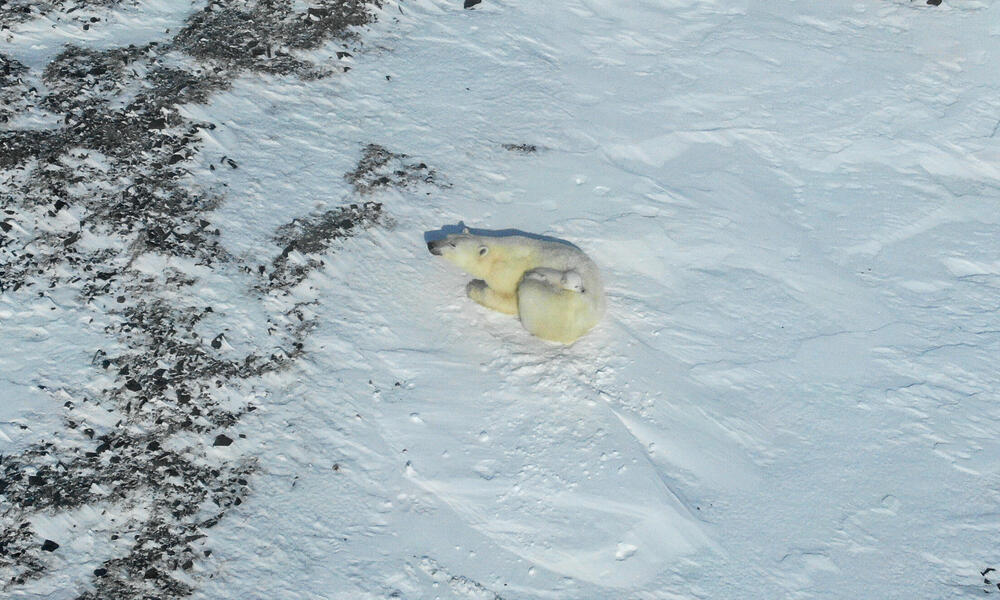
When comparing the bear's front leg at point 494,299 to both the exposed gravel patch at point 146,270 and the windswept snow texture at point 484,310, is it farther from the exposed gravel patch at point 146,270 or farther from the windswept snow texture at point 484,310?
the exposed gravel patch at point 146,270

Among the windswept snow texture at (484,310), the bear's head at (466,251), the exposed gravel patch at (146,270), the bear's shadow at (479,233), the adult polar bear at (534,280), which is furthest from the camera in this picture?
the bear's shadow at (479,233)


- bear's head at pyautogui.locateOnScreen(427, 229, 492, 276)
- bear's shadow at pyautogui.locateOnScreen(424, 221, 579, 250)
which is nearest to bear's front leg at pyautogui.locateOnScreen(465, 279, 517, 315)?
bear's head at pyautogui.locateOnScreen(427, 229, 492, 276)

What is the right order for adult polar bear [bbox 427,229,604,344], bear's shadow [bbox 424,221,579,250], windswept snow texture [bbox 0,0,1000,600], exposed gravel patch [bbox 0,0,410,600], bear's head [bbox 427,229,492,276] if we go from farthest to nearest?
bear's shadow [bbox 424,221,579,250] → bear's head [bbox 427,229,492,276] → adult polar bear [bbox 427,229,604,344] → windswept snow texture [bbox 0,0,1000,600] → exposed gravel patch [bbox 0,0,410,600]

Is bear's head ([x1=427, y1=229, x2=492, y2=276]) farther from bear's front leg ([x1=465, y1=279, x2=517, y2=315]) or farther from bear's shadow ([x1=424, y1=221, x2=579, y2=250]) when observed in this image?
bear's shadow ([x1=424, y1=221, x2=579, y2=250])

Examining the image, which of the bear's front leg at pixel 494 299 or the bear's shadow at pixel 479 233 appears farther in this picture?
the bear's shadow at pixel 479 233

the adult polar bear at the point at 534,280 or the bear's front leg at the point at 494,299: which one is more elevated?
the adult polar bear at the point at 534,280

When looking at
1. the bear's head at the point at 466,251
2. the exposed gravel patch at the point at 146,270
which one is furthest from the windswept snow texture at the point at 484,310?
the bear's head at the point at 466,251

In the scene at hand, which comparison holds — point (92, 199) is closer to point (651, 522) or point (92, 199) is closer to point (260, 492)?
point (260, 492)

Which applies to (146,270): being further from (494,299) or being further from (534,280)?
(534,280)

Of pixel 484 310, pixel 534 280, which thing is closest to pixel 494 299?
pixel 484 310
